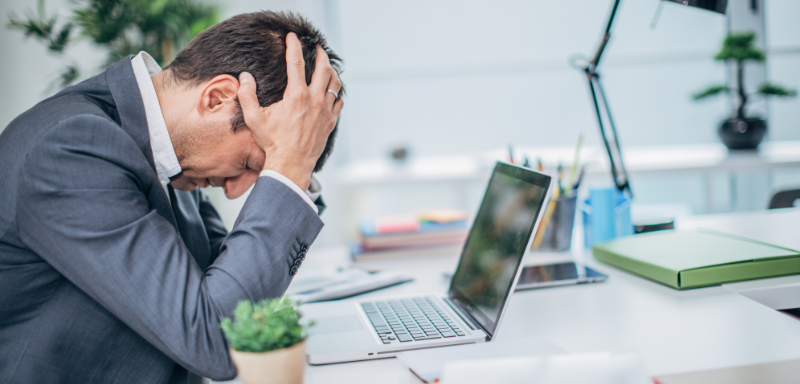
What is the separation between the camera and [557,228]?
1.35 metres

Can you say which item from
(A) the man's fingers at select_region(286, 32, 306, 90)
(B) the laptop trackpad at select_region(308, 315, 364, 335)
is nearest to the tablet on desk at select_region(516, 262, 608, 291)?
(B) the laptop trackpad at select_region(308, 315, 364, 335)

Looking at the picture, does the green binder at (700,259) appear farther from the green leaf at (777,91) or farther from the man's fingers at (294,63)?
the green leaf at (777,91)

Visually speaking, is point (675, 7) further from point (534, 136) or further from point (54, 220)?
point (54, 220)

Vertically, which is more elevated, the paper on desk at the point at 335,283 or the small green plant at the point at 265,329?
the small green plant at the point at 265,329

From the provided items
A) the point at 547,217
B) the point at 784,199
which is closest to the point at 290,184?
the point at 547,217

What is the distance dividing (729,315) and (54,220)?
983mm

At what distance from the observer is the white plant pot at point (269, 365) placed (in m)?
0.51

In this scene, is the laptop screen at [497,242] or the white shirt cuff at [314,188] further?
the white shirt cuff at [314,188]

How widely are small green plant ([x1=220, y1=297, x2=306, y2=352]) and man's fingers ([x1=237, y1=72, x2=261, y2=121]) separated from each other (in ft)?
1.37

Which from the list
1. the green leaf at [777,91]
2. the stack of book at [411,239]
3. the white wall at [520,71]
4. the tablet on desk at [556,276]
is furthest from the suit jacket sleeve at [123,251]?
the green leaf at [777,91]

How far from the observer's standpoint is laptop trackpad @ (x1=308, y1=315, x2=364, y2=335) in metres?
0.85

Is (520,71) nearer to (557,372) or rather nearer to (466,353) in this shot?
(466,353)

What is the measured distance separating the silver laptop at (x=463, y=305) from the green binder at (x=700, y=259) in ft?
1.06

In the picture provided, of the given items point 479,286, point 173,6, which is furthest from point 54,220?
point 173,6
